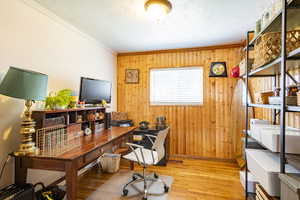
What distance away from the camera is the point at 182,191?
7.35 feet

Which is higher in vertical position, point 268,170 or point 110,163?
point 268,170

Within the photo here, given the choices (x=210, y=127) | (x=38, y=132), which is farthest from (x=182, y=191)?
(x=38, y=132)

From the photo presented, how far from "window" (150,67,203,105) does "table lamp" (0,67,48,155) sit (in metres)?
2.47

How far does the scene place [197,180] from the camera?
2561 millimetres

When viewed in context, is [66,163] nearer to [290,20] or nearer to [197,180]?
[197,180]

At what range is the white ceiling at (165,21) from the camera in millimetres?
1948

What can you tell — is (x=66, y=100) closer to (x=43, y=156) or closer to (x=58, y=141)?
(x=58, y=141)

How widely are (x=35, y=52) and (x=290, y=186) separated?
2693 mm

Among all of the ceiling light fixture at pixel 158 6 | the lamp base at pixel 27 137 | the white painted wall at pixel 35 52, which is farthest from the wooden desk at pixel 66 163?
the ceiling light fixture at pixel 158 6

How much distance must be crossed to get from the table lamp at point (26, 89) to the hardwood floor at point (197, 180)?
106 cm

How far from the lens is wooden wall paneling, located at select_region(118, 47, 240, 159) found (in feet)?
11.0

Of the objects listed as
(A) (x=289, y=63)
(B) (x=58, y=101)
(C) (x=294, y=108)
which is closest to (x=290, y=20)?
(A) (x=289, y=63)

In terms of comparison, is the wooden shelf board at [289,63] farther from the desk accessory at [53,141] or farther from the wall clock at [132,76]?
the wall clock at [132,76]

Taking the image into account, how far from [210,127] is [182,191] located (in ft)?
5.33
